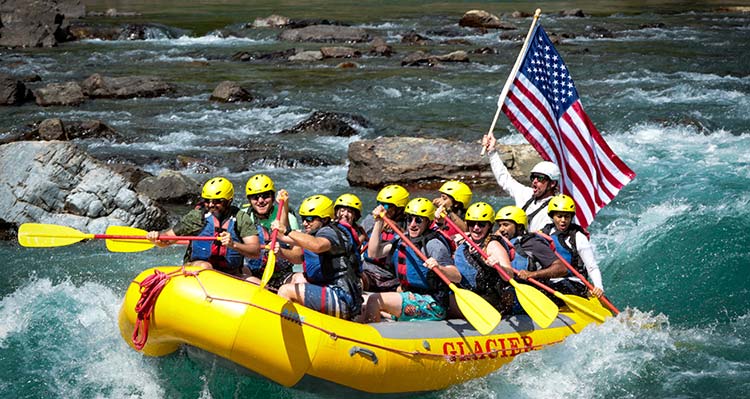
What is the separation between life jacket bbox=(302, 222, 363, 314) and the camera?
303 inches

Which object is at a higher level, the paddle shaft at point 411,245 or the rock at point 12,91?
the paddle shaft at point 411,245

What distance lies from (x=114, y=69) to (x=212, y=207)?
1912 cm

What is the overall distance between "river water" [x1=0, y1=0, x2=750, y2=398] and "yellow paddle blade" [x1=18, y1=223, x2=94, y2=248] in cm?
114

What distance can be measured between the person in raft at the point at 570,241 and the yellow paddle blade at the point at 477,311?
57.7 inches

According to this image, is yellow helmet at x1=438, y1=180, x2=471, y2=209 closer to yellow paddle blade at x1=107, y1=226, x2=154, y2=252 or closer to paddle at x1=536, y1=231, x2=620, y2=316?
paddle at x1=536, y1=231, x2=620, y2=316

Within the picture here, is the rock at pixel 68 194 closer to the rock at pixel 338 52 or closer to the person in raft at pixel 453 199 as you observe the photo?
the person in raft at pixel 453 199

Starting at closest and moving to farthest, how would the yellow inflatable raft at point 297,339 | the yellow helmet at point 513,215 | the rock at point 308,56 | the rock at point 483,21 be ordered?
the yellow inflatable raft at point 297,339, the yellow helmet at point 513,215, the rock at point 308,56, the rock at point 483,21

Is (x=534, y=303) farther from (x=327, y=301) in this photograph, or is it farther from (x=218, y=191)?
(x=218, y=191)

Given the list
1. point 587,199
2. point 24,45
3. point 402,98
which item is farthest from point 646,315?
point 24,45

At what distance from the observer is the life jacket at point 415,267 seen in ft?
26.6

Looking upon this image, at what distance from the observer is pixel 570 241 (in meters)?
8.97

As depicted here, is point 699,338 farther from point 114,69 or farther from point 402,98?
point 114,69

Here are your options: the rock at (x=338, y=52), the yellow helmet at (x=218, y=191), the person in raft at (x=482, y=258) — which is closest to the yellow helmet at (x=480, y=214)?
the person in raft at (x=482, y=258)

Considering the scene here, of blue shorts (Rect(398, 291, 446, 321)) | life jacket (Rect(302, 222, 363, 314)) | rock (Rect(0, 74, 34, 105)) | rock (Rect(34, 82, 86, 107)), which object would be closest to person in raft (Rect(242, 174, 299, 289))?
life jacket (Rect(302, 222, 363, 314))
